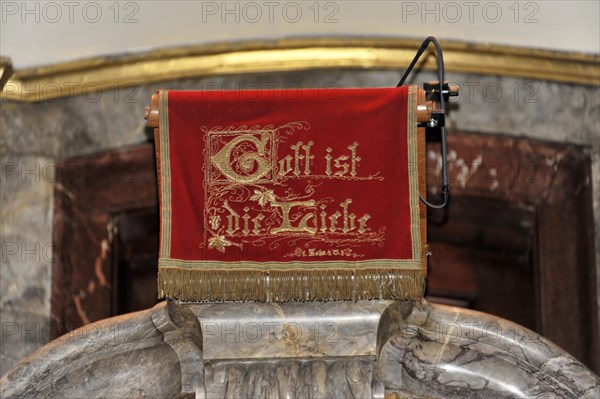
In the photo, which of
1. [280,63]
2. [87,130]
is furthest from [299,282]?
[87,130]

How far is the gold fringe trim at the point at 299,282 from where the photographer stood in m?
4.56

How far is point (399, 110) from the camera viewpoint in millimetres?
4578

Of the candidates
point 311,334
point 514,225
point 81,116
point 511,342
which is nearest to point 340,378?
point 311,334

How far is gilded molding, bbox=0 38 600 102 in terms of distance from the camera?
5.56m

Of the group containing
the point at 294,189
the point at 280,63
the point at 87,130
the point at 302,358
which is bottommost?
the point at 302,358

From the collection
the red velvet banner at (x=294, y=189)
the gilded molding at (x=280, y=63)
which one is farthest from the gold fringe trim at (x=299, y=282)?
the gilded molding at (x=280, y=63)

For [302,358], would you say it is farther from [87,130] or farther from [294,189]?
[87,130]

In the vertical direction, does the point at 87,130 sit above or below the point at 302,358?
above

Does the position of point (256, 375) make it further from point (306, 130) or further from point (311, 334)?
point (306, 130)

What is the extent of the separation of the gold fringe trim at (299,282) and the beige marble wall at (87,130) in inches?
43.2

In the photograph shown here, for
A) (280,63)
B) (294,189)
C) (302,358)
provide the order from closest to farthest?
(294,189), (302,358), (280,63)

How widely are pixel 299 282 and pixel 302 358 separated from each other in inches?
11.2

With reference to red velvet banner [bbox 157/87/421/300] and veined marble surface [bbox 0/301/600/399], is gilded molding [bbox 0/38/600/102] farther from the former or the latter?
veined marble surface [bbox 0/301/600/399]

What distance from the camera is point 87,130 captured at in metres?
5.67
